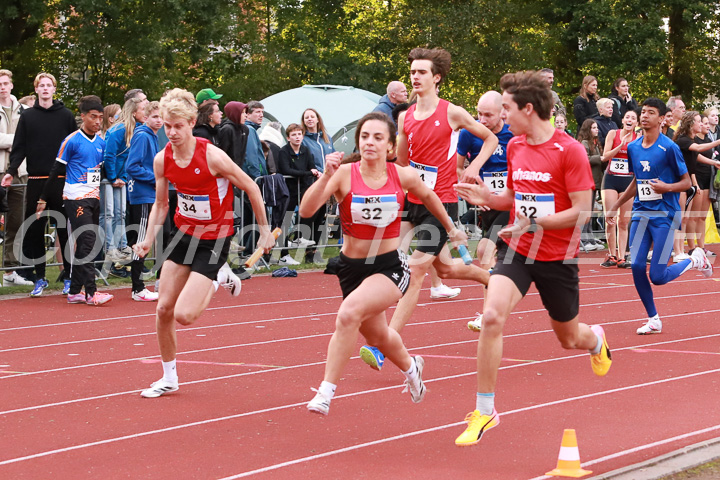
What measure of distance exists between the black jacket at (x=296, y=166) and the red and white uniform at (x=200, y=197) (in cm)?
825

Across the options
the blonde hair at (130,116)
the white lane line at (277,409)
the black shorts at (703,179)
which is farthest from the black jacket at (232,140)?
the black shorts at (703,179)

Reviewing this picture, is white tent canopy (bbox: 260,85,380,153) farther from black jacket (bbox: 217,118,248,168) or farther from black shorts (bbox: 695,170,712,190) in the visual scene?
black jacket (bbox: 217,118,248,168)

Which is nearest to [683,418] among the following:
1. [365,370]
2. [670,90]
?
[365,370]

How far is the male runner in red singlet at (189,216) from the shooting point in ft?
25.0

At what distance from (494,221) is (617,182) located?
→ 6.75m

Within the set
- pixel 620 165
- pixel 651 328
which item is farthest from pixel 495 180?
pixel 620 165

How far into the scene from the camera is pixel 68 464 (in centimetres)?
600

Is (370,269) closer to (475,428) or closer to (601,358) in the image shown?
(475,428)

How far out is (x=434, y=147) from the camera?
9.31 metres

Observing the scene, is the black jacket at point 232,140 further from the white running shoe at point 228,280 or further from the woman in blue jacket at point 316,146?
the white running shoe at point 228,280

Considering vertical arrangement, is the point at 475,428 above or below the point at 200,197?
below

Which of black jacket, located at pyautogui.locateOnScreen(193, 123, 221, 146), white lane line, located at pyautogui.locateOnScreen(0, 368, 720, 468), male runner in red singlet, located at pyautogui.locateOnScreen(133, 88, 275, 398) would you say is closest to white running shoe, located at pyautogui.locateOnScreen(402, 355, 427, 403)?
white lane line, located at pyautogui.locateOnScreen(0, 368, 720, 468)

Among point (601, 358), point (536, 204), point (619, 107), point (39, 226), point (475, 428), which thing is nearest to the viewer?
point (475, 428)

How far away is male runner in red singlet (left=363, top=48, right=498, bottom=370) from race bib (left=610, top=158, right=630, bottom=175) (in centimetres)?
727
